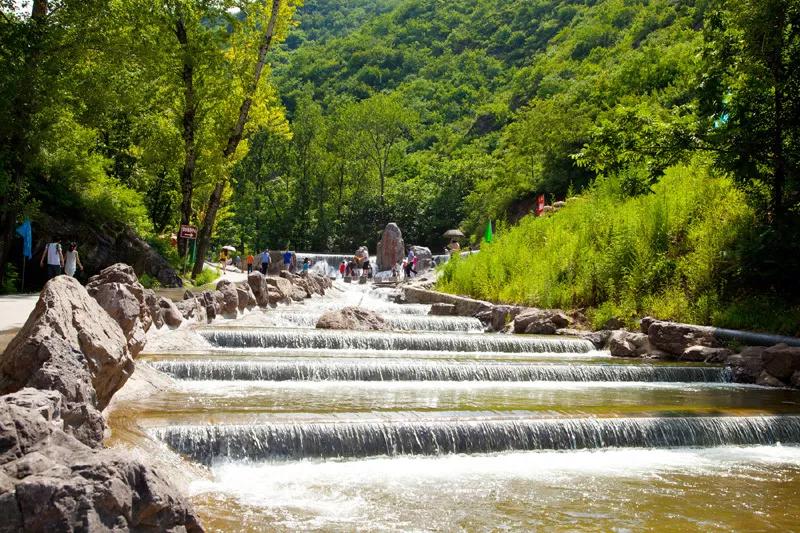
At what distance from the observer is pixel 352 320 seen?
52.4ft

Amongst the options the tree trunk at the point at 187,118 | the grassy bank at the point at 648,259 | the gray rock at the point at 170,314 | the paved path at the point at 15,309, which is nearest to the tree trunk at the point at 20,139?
the paved path at the point at 15,309

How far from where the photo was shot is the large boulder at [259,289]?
63.3 ft

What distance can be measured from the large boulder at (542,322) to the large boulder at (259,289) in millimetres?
6970

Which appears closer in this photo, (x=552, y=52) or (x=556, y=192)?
(x=556, y=192)

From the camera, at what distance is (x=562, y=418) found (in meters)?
7.93

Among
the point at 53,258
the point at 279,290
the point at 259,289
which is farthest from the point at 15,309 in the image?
the point at 279,290

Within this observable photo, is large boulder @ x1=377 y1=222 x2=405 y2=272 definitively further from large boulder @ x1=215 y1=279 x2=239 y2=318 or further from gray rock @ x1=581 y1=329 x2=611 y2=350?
gray rock @ x1=581 y1=329 x2=611 y2=350

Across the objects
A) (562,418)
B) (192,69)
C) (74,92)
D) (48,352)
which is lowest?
(562,418)

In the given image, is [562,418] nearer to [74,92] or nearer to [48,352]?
[48,352]

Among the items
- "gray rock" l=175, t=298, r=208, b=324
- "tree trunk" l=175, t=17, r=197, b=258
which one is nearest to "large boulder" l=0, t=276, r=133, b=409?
"gray rock" l=175, t=298, r=208, b=324

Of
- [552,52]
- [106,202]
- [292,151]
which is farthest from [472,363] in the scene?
[552,52]

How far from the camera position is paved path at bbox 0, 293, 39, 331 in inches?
420

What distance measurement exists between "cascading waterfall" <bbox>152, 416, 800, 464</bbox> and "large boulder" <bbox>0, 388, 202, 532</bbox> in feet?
8.31

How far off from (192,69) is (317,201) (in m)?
39.7
